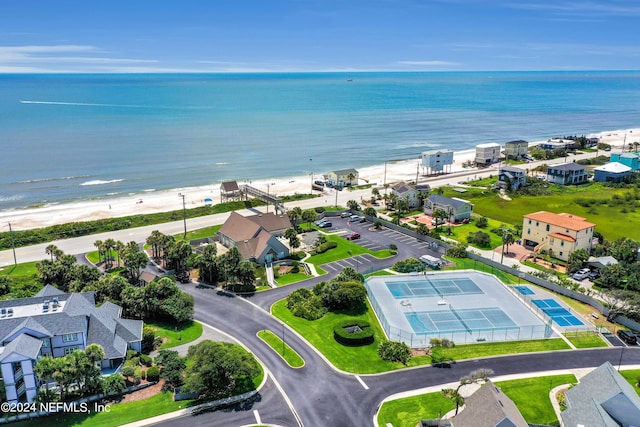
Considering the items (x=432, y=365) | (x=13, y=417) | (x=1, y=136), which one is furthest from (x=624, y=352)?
(x=1, y=136)

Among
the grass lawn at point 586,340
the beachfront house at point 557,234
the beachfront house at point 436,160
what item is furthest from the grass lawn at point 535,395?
the beachfront house at point 436,160

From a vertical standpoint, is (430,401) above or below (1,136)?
below

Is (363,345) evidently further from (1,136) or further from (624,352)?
(1,136)

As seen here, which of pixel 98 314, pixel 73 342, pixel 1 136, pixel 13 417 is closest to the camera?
pixel 13 417

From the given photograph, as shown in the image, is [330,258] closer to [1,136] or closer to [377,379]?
[377,379]

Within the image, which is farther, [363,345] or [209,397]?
[363,345]

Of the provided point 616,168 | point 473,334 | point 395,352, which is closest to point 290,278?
point 395,352

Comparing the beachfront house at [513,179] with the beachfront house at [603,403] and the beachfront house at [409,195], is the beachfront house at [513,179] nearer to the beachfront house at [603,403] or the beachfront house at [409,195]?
the beachfront house at [409,195]

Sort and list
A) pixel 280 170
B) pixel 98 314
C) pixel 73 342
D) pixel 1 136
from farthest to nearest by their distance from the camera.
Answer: pixel 1 136, pixel 280 170, pixel 98 314, pixel 73 342
